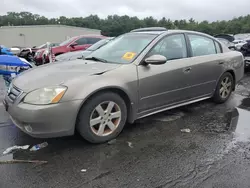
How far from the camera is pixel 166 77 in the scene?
381 cm

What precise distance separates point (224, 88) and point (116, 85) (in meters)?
2.79

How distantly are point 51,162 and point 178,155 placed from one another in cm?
148

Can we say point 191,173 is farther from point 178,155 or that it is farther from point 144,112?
point 144,112

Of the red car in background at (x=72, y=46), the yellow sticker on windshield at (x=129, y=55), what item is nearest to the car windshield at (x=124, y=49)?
the yellow sticker on windshield at (x=129, y=55)

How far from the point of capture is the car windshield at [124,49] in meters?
3.74

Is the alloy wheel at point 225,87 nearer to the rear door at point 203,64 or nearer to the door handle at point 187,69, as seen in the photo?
the rear door at point 203,64

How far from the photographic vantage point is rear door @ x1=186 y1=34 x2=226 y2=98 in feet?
14.1

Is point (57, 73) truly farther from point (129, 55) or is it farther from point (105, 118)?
point (129, 55)

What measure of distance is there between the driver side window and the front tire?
972 millimetres

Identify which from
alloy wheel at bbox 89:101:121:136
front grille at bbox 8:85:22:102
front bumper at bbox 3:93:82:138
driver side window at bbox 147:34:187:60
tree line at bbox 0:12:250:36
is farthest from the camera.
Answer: tree line at bbox 0:12:250:36

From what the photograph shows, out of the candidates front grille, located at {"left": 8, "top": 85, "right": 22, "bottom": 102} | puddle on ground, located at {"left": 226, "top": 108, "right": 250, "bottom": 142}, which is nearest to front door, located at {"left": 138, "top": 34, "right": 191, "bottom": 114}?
puddle on ground, located at {"left": 226, "top": 108, "right": 250, "bottom": 142}

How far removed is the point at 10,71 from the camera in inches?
171

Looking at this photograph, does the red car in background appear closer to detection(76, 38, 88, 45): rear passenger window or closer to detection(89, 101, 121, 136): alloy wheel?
detection(76, 38, 88, 45): rear passenger window

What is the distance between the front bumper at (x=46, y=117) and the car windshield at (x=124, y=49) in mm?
1119
